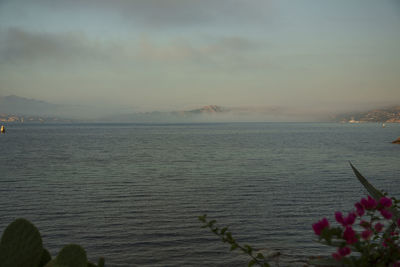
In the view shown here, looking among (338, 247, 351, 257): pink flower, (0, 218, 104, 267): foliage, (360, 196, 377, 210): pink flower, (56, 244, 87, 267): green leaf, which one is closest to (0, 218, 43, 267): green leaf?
(0, 218, 104, 267): foliage

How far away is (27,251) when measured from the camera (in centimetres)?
143

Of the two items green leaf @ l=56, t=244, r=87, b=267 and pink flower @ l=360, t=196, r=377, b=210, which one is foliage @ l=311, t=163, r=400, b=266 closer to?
pink flower @ l=360, t=196, r=377, b=210

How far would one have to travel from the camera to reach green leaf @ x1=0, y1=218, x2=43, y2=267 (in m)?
1.40

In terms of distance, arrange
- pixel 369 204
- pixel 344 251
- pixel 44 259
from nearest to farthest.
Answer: pixel 44 259, pixel 344 251, pixel 369 204

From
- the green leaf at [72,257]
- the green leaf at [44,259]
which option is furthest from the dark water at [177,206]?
the green leaf at [72,257]

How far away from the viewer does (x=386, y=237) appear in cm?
259

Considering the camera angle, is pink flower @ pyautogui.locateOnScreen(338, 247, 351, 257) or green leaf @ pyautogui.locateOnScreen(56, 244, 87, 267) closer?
green leaf @ pyautogui.locateOnScreen(56, 244, 87, 267)

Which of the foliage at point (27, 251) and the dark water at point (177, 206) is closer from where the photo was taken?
the foliage at point (27, 251)

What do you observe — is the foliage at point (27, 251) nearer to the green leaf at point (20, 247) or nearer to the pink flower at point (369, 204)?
the green leaf at point (20, 247)

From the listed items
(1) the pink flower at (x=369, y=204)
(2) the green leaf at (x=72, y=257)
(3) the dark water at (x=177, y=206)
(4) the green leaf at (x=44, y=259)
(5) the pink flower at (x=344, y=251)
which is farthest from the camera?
(3) the dark water at (x=177, y=206)

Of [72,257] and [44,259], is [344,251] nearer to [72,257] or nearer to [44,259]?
[72,257]

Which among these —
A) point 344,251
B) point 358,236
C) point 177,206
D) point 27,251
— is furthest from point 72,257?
point 177,206

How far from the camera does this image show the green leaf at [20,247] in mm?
1401

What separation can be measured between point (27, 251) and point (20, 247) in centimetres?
3
